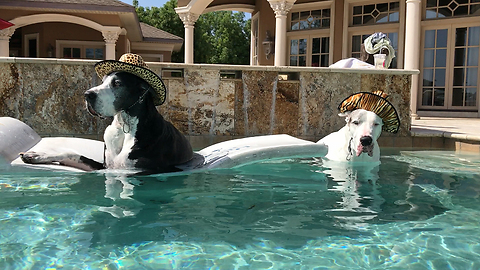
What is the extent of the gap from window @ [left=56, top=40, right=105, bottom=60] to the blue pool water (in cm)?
1448

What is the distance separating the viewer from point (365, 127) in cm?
509

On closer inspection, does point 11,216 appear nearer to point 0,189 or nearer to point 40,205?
point 40,205

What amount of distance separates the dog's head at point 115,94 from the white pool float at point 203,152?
2.96 feet

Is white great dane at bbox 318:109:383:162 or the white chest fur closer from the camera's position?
the white chest fur

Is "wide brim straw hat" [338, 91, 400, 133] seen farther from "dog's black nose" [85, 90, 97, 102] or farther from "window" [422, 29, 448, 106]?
"window" [422, 29, 448, 106]

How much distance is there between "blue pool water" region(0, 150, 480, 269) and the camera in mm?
2510

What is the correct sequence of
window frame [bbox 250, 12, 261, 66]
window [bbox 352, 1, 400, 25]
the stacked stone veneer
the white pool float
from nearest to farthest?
the white pool float, the stacked stone veneer, window [bbox 352, 1, 400, 25], window frame [bbox 250, 12, 261, 66]

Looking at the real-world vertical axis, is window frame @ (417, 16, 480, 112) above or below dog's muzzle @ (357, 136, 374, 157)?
above

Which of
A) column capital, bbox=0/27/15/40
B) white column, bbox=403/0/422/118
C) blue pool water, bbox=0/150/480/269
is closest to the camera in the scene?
blue pool water, bbox=0/150/480/269

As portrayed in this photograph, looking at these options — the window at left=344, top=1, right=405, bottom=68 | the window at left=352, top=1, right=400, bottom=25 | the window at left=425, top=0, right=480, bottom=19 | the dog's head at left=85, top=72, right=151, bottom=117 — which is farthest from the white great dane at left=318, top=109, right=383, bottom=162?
the window at left=352, top=1, right=400, bottom=25

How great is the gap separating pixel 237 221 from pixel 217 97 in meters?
4.63

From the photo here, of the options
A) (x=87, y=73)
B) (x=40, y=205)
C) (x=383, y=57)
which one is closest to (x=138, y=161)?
(x=40, y=205)

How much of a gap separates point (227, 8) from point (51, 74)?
11988 mm

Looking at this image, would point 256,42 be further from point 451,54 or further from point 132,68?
point 132,68
